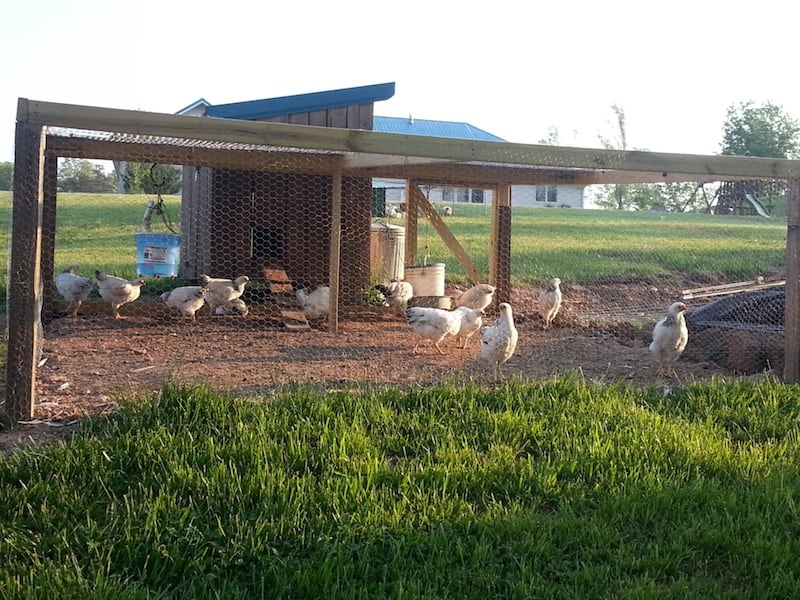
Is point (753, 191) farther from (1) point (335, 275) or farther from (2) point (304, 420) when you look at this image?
(2) point (304, 420)

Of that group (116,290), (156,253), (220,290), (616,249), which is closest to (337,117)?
(220,290)

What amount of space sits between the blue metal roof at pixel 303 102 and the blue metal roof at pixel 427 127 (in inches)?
648

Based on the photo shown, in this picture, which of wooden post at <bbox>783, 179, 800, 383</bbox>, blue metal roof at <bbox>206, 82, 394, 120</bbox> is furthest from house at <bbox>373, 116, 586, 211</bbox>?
wooden post at <bbox>783, 179, 800, 383</bbox>

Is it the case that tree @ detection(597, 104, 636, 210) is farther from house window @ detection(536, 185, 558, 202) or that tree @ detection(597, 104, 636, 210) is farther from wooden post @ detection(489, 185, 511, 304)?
wooden post @ detection(489, 185, 511, 304)

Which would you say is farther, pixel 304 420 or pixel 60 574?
pixel 304 420

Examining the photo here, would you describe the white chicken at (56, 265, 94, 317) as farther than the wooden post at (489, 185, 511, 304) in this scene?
No

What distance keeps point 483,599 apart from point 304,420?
152 cm

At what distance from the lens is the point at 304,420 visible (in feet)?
12.8

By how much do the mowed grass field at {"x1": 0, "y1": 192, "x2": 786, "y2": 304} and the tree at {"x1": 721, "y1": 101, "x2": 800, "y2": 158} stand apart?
79.8ft

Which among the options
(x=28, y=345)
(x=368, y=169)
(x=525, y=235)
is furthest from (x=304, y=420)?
A: (x=525, y=235)

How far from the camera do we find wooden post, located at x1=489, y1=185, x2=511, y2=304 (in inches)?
373

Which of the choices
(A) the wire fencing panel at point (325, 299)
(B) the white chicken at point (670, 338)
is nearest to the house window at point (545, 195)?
(A) the wire fencing panel at point (325, 299)

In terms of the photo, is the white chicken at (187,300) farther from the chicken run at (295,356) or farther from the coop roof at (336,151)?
the coop roof at (336,151)

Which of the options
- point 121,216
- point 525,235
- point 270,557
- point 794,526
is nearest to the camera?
point 270,557
